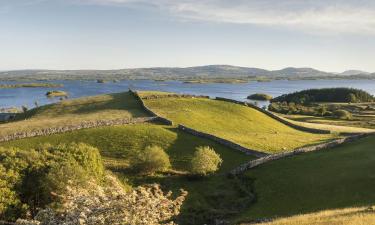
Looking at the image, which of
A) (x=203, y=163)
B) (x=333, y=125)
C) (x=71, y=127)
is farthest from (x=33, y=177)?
(x=333, y=125)

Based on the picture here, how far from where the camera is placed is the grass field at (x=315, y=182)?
4544 centimetres

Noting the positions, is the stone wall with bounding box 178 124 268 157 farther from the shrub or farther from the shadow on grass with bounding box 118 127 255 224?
the shrub

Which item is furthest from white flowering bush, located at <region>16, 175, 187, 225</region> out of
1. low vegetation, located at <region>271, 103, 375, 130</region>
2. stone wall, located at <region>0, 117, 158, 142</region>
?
low vegetation, located at <region>271, 103, 375, 130</region>

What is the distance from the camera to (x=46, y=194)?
148 ft

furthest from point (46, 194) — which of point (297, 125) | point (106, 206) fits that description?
point (297, 125)

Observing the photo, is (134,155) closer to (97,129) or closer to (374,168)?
(97,129)

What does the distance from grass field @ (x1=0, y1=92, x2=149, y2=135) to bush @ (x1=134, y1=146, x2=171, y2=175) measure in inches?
886

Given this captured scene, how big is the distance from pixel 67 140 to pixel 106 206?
53555 millimetres

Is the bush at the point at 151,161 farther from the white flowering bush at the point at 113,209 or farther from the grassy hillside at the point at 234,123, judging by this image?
the white flowering bush at the point at 113,209

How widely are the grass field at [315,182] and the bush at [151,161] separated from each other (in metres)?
11.5

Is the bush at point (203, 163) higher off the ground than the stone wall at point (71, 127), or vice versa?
the stone wall at point (71, 127)

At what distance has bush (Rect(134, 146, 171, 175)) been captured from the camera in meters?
59.8

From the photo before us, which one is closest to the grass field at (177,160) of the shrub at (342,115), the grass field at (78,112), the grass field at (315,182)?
the grass field at (315,182)

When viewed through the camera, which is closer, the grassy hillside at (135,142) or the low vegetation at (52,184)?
the low vegetation at (52,184)
